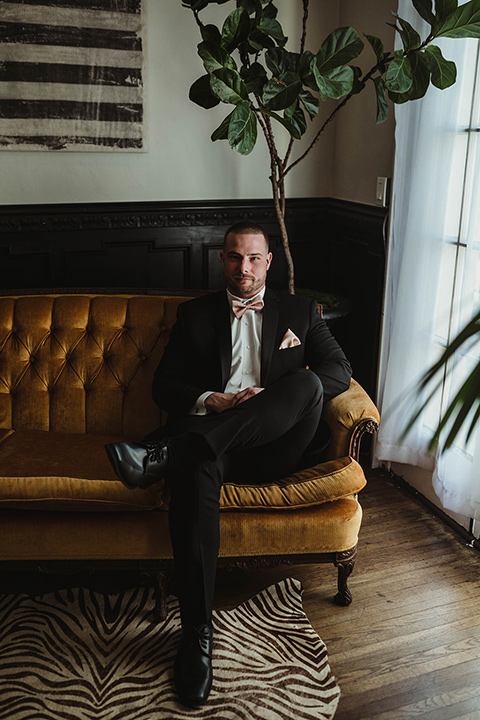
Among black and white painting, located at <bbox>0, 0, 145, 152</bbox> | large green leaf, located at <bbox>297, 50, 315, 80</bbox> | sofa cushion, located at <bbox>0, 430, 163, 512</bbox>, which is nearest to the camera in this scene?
sofa cushion, located at <bbox>0, 430, 163, 512</bbox>

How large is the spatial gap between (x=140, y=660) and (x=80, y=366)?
112 centimetres

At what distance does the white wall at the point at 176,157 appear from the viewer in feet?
9.64

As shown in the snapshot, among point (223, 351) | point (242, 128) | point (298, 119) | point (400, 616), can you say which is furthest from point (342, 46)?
point (400, 616)

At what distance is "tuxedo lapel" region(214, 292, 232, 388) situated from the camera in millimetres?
2242

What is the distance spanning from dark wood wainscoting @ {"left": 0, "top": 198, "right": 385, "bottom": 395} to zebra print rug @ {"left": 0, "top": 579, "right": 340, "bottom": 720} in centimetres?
141

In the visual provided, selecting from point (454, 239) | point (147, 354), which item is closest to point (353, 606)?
point (147, 354)

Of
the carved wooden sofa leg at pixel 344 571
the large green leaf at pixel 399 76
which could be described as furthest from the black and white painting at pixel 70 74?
the carved wooden sofa leg at pixel 344 571

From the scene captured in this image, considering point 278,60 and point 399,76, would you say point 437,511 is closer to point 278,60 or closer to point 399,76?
point 399,76

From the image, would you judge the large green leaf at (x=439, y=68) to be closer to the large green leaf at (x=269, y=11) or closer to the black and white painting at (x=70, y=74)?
the large green leaf at (x=269, y=11)

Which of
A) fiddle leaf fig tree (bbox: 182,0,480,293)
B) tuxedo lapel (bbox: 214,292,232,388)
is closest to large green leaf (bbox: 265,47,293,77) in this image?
fiddle leaf fig tree (bbox: 182,0,480,293)

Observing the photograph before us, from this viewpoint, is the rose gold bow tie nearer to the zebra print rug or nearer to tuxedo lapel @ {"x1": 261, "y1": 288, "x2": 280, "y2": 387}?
tuxedo lapel @ {"x1": 261, "y1": 288, "x2": 280, "y2": 387}

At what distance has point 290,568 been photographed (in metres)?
2.34

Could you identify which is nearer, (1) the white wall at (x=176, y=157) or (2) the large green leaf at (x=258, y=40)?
(2) the large green leaf at (x=258, y=40)

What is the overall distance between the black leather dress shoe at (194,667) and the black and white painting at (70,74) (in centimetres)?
221
